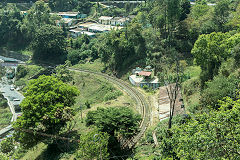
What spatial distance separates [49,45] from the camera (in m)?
74.0

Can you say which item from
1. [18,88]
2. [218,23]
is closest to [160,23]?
[218,23]

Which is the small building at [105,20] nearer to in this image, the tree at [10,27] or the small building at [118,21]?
the small building at [118,21]

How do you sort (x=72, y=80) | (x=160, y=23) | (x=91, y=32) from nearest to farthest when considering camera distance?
(x=160, y=23) → (x=72, y=80) → (x=91, y=32)

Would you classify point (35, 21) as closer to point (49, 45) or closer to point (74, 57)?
point (49, 45)

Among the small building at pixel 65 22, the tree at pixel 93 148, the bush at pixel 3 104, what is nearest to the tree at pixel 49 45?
the small building at pixel 65 22

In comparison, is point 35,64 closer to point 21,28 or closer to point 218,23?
point 21,28

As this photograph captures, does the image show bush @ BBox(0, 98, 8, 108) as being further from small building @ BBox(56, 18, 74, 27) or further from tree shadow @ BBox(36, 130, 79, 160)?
small building @ BBox(56, 18, 74, 27)

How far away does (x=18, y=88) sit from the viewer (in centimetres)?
6744

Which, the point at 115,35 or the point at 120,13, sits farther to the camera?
the point at 120,13

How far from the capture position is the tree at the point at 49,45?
74.4 metres

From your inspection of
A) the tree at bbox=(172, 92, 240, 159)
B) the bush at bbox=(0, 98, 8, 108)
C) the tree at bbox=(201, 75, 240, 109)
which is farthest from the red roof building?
the bush at bbox=(0, 98, 8, 108)

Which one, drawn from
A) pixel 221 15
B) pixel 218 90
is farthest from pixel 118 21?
pixel 218 90

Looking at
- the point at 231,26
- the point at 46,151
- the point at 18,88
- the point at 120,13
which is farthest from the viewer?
the point at 120,13

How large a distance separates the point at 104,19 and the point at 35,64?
1282 inches
